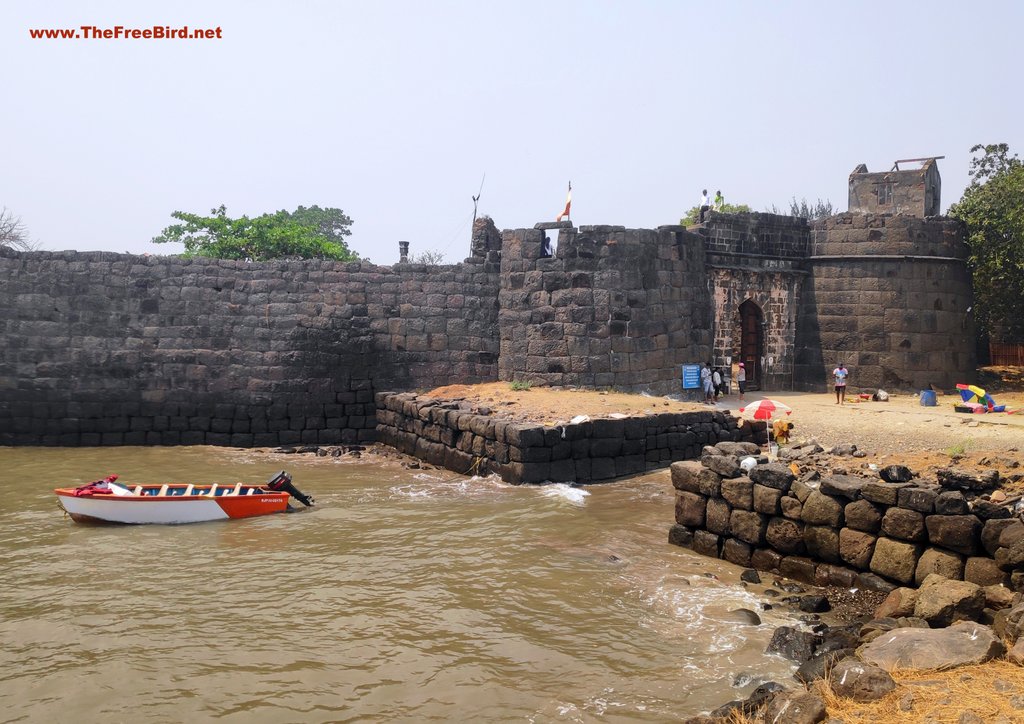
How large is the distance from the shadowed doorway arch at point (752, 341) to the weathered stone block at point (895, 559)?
15129mm

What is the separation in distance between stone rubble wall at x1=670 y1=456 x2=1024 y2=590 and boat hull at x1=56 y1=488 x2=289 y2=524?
576 cm

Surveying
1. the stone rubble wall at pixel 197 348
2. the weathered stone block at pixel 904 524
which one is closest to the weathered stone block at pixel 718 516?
the weathered stone block at pixel 904 524

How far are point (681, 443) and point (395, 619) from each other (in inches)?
304

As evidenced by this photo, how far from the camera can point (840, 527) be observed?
24.4 ft

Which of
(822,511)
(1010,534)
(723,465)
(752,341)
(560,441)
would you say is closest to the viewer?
(1010,534)

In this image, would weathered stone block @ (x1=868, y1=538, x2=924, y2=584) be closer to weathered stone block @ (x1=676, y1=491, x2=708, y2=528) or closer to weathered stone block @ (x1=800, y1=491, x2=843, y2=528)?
weathered stone block @ (x1=800, y1=491, x2=843, y2=528)

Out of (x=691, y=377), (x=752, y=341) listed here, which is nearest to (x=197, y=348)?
(x=691, y=377)

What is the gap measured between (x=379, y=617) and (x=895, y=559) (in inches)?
180

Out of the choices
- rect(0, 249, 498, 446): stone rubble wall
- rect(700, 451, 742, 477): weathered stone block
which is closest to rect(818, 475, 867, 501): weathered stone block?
rect(700, 451, 742, 477): weathered stone block

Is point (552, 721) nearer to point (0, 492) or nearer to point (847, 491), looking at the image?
point (847, 491)

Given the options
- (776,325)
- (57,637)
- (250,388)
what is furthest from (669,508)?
(776,325)

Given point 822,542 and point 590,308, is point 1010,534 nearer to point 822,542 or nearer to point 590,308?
point 822,542

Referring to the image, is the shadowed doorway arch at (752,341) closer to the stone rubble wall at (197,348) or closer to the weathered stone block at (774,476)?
the stone rubble wall at (197,348)

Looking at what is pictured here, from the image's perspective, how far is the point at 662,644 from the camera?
6.50 meters
